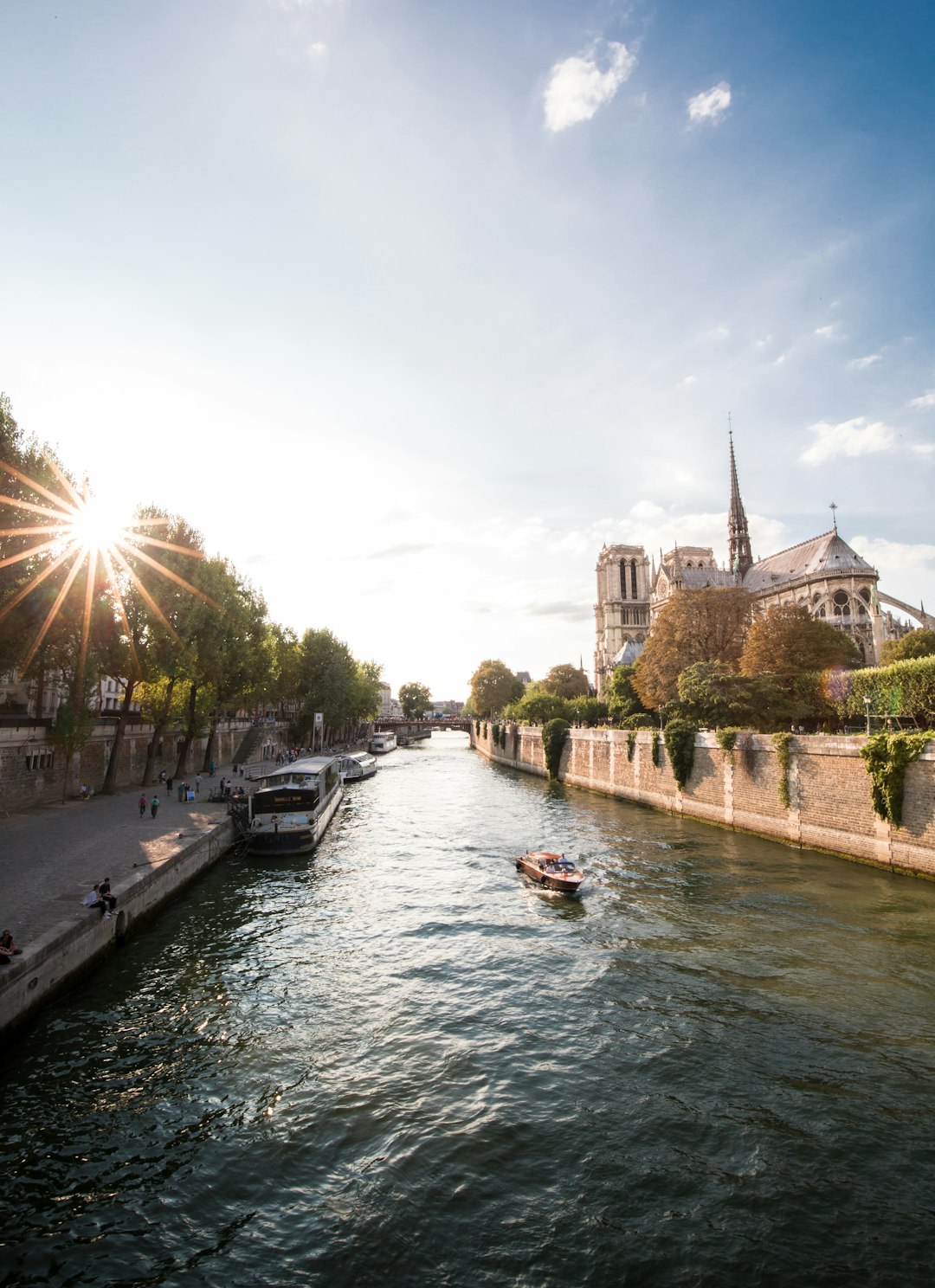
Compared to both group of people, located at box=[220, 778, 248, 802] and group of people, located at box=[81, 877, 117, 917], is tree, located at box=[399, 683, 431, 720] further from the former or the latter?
group of people, located at box=[81, 877, 117, 917]

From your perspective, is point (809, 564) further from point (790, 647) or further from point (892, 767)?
point (892, 767)

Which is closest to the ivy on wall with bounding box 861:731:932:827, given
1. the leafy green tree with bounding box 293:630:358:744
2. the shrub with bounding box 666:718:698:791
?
the shrub with bounding box 666:718:698:791

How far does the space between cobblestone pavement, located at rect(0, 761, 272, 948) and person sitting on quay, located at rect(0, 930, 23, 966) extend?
67 centimetres

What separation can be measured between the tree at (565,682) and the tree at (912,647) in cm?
5676

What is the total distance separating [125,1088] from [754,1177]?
382 inches

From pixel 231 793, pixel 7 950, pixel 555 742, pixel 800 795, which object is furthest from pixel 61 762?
pixel 555 742

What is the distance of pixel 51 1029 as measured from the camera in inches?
527

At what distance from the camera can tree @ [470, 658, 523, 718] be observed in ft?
447

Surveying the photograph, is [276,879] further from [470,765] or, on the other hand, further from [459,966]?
[470,765]

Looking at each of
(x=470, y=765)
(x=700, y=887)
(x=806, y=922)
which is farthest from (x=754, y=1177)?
(x=470, y=765)

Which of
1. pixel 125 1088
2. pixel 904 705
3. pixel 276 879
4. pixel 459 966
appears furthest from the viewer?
pixel 904 705

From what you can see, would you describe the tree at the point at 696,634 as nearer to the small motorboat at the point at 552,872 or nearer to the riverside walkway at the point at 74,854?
the small motorboat at the point at 552,872

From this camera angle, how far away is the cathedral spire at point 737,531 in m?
117

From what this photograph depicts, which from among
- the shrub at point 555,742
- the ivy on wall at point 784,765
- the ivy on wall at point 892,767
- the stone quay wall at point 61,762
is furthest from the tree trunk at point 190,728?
the ivy on wall at point 892,767
